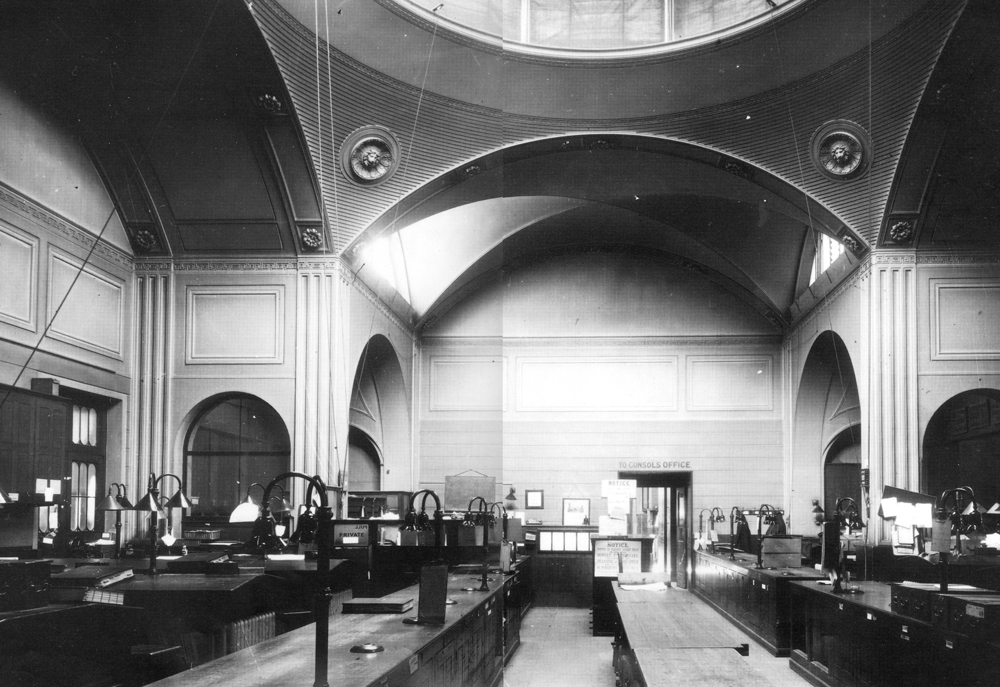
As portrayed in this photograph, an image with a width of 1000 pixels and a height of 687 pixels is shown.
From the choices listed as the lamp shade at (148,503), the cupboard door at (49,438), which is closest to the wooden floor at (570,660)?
the lamp shade at (148,503)

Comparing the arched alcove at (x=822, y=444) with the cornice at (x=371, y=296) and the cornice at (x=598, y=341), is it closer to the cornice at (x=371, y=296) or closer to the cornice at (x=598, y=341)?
the cornice at (x=598, y=341)

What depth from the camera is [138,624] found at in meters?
6.86

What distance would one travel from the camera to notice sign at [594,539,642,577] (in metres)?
11.3

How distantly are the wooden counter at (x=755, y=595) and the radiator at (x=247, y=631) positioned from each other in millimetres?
5581

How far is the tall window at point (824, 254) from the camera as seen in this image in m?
14.4

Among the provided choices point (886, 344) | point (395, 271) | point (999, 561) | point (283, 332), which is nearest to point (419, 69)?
point (283, 332)

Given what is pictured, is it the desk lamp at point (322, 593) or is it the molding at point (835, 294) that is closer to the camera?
the desk lamp at point (322, 593)

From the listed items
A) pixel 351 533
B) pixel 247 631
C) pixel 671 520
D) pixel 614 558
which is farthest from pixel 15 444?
pixel 671 520

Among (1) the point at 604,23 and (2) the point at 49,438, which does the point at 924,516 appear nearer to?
(1) the point at 604,23

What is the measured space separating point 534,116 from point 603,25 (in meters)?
1.48

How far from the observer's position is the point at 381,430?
1792cm

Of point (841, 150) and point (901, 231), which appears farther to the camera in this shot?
point (901, 231)

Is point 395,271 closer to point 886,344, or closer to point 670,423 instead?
point 670,423

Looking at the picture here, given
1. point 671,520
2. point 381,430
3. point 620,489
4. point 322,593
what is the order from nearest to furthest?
point 322,593 → point 620,489 → point 381,430 → point 671,520
